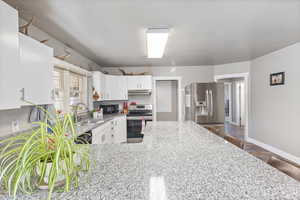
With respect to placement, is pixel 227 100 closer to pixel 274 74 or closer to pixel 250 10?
pixel 274 74

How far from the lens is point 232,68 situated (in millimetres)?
5430

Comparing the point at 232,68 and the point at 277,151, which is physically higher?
Answer: the point at 232,68

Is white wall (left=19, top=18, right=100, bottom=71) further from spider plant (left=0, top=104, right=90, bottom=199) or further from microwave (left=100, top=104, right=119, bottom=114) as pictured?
spider plant (left=0, top=104, right=90, bottom=199)

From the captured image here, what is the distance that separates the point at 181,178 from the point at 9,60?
1.61 m

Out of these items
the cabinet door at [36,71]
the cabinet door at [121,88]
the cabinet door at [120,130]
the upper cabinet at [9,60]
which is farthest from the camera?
the cabinet door at [121,88]

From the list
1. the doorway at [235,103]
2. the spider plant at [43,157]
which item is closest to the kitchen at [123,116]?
the spider plant at [43,157]

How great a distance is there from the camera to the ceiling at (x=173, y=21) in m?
1.92

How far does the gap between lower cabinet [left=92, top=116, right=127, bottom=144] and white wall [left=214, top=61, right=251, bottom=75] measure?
337cm

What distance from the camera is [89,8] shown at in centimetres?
198

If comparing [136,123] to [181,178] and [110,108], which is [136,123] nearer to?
[110,108]

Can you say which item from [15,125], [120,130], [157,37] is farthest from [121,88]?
[15,125]

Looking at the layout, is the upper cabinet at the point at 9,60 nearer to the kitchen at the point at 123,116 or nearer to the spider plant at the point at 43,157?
the kitchen at the point at 123,116

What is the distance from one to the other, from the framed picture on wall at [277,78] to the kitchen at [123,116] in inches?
4.7

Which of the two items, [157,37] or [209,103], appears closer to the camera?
[157,37]
